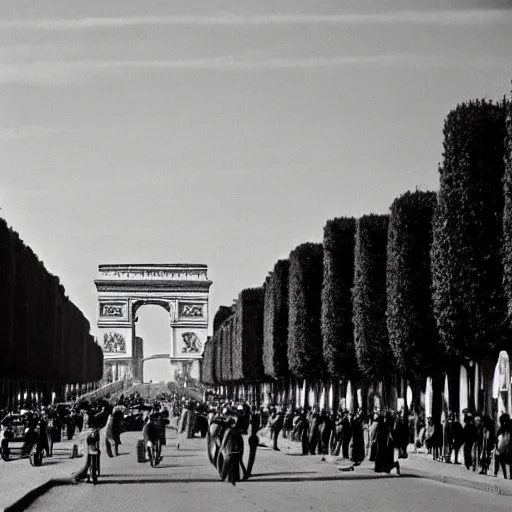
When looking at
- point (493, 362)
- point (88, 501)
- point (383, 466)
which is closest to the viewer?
point (88, 501)

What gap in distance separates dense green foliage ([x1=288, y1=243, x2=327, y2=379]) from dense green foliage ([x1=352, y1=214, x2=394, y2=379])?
11.2 metres

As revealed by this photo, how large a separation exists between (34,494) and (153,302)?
5674 inches

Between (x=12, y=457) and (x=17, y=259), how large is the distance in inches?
1175

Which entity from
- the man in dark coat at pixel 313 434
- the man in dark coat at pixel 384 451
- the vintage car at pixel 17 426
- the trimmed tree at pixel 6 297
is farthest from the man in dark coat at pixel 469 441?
the trimmed tree at pixel 6 297

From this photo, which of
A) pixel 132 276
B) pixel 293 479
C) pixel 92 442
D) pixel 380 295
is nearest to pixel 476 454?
pixel 293 479

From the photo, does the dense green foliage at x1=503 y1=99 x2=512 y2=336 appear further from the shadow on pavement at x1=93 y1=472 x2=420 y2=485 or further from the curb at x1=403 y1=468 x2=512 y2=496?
the shadow on pavement at x1=93 y1=472 x2=420 y2=485

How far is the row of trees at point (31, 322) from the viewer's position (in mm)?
62688

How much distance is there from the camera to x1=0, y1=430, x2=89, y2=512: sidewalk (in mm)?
23142

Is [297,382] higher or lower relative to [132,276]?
lower

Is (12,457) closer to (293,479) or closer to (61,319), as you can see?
(293,479)

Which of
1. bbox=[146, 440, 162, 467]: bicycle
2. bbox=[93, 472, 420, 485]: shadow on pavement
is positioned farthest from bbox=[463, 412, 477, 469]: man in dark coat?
bbox=[146, 440, 162, 467]: bicycle

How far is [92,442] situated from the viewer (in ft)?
89.8

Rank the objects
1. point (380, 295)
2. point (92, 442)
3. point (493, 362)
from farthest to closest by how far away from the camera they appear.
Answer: point (380, 295) < point (493, 362) < point (92, 442)

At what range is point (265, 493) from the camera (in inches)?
974
